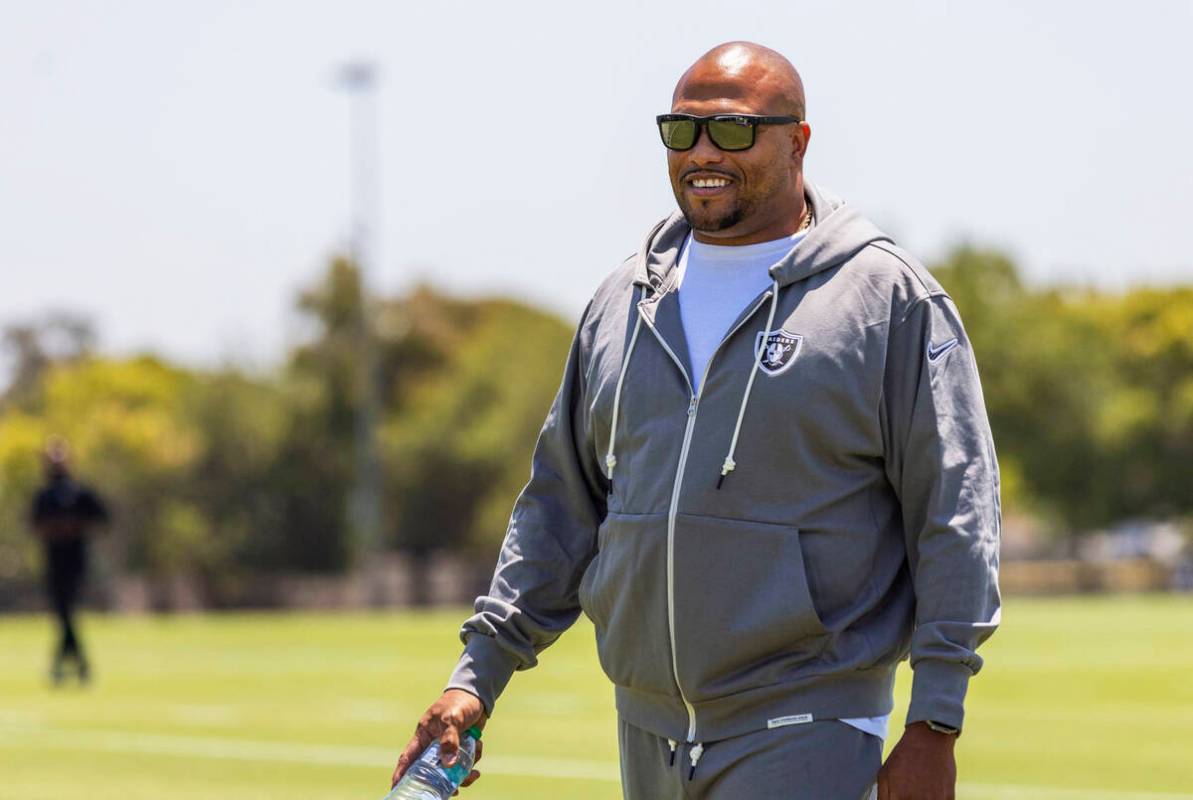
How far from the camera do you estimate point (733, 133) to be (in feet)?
14.7

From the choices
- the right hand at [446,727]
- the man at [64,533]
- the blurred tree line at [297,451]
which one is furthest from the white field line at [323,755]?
the blurred tree line at [297,451]

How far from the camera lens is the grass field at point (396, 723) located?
37.7ft

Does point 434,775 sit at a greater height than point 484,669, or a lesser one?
lesser

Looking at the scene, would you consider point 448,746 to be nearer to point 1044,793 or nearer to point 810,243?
point 810,243

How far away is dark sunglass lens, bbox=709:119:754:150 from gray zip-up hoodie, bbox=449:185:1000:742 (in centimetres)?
24

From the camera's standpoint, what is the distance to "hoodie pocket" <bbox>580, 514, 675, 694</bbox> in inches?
175

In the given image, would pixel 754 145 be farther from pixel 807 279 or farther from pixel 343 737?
pixel 343 737

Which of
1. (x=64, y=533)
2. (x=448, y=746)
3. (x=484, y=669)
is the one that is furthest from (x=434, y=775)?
(x=64, y=533)

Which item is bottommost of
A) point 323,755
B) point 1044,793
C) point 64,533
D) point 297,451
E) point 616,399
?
point 297,451

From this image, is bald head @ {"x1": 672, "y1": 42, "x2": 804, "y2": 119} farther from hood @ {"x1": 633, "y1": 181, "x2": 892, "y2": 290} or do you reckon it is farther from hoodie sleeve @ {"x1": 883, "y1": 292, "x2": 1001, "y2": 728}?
hoodie sleeve @ {"x1": 883, "y1": 292, "x2": 1001, "y2": 728}

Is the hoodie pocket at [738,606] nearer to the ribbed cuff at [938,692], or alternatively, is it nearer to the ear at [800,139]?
the ribbed cuff at [938,692]

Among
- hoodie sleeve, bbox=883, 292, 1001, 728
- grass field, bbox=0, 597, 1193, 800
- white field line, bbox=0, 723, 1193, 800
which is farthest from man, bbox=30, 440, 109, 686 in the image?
hoodie sleeve, bbox=883, 292, 1001, 728

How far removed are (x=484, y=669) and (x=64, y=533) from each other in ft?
52.3

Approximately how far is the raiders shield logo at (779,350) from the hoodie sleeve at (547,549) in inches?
23.5
